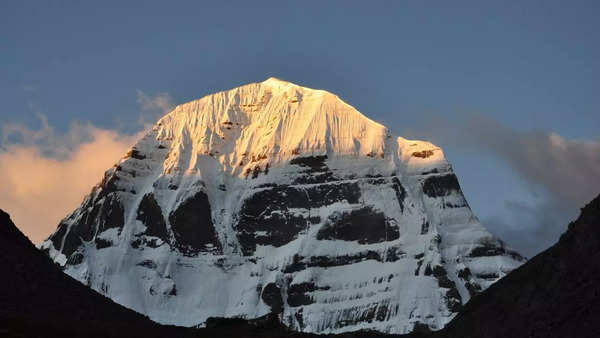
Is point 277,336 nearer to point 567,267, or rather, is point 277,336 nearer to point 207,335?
point 207,335

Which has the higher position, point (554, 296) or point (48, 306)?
point (48, 306)

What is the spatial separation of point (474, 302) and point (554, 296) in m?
34.9

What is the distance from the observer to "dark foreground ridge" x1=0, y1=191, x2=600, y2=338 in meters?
143

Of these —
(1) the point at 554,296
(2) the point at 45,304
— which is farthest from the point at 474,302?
(2) the point at 45,304

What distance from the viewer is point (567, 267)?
15075cm

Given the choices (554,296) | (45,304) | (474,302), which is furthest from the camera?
(474,302)

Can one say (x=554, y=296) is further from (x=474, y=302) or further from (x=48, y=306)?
(x=48, y=306)

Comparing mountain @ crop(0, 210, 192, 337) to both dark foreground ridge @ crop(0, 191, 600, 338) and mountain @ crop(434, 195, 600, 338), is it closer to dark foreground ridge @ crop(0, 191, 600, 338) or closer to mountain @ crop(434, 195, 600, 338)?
dark foreground ridge @ crop(0, 191, 600, 338)

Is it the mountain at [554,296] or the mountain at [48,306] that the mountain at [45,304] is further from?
the mountain at [554,296]

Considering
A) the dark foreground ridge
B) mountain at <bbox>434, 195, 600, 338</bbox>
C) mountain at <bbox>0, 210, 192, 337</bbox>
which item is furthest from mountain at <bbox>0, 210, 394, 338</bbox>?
mountain at <bbox>434, 195, 600, 338</bbox>

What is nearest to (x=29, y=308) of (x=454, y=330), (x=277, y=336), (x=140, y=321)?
(x=140, y=321)

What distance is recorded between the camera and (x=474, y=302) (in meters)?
183

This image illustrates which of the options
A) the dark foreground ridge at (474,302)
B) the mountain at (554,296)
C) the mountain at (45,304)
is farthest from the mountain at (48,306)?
the mountain at (554,296)

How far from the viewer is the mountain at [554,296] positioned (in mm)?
139750
